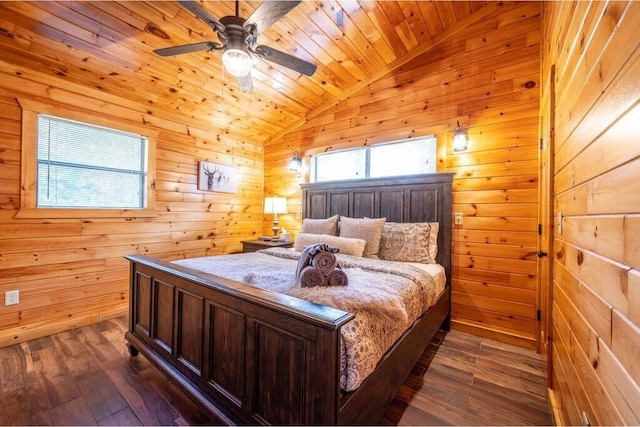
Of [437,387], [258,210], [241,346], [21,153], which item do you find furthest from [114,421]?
[258,210]

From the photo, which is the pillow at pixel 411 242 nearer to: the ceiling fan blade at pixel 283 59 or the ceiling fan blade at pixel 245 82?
the ceiling fan blade at pixel 283 59

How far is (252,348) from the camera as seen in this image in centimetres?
129

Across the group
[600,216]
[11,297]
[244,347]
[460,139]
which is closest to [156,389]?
[244,347]

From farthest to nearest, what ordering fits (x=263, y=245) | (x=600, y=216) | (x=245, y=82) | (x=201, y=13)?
(x=263, y=245) < (x=245, y=82) < (x=201, y=13) < (x=600, y=216)

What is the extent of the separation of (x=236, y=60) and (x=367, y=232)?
1.90 meters

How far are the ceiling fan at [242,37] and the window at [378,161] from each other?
1.68 metres

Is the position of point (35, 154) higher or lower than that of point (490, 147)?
lower

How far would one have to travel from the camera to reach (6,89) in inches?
91.7

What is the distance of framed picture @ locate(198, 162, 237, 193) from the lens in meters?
3.71

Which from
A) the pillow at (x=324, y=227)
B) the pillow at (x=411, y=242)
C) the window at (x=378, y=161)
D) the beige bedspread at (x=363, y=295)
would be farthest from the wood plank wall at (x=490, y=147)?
the pillow at (x=324, y=227)

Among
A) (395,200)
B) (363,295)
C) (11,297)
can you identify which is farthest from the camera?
(395,200)

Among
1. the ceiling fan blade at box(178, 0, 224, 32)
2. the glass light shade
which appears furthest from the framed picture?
the ceiling fan blade at box(178, 0, 224, 32)

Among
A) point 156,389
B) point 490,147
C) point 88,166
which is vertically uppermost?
point 490,147

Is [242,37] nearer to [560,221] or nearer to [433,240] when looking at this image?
[560,221]
